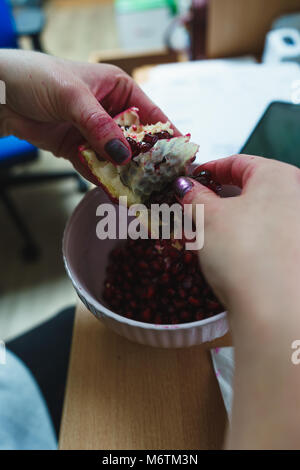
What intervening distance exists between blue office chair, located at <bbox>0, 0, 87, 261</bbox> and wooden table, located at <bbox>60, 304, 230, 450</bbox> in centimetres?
76

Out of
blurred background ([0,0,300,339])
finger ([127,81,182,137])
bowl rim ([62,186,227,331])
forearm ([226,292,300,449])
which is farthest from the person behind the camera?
blurred background ([0,0,300,339])

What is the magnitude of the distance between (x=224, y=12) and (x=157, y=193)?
0.84 m

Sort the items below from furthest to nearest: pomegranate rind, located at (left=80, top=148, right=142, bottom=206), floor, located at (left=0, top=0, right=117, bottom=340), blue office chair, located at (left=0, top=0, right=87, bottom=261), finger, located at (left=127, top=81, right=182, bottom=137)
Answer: floor, located at (left=0, top=0, right=117, bottom=340) < blue office chair, located at (left=0, top=0, right=87, bottom=261) < finger, located at (left=127, top=81, right=182, bottom=137) < pomegranate rind, located at (left=80, top=148, right=142, bottom=206)

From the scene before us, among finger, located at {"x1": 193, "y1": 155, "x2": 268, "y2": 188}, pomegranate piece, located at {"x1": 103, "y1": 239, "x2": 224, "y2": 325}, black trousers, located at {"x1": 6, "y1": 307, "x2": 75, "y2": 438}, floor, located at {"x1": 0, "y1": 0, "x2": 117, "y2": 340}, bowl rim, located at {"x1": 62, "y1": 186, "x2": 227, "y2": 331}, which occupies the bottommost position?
floor, located at {"x1": 0, "y1": 0, "x2": 117, "y2": 340}

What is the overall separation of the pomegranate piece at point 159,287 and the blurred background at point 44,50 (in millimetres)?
668

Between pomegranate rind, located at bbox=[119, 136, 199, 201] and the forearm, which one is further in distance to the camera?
pomegranate rind, located at bbox=[119, 136, 199, 201]

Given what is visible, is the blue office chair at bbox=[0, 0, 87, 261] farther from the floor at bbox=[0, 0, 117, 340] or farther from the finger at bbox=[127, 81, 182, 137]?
the finger at bbox=[127, 81, 182, 137]

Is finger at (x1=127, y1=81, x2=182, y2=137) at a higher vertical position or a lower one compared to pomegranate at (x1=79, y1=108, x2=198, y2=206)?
higher

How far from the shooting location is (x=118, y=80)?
0.68 m

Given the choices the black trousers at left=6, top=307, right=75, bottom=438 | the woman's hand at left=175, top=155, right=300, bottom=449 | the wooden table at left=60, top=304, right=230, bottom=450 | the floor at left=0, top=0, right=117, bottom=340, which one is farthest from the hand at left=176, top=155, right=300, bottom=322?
the floor at left=0, top=0, right=117, bottom=340

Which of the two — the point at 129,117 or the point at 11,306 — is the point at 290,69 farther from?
the point at 11,306

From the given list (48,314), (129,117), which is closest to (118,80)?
(129,117)

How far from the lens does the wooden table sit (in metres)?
0.48
